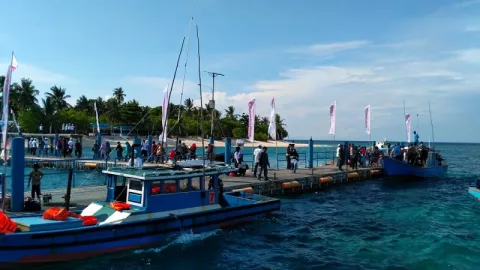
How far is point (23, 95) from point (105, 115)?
77.2 ft

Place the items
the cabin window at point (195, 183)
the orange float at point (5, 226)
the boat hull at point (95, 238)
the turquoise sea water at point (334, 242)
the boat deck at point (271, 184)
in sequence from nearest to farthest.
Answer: the orange float at point (5, 226) → the boat hull at point (95, 238) → the turquoise sea water at point (334, 242) → the cabin window at point (195, 183) → the boat deck at point (271, 184)

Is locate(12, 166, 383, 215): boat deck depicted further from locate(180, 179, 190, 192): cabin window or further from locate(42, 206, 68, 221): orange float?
locate(42, 206, 68, 221): orange float

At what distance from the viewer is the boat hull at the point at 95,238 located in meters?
11.0

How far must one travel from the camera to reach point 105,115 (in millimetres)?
95438

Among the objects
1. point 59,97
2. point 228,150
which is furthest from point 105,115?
point 228,150

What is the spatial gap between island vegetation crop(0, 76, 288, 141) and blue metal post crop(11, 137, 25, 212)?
34765mm

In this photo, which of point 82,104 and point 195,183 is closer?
A: point 195,183

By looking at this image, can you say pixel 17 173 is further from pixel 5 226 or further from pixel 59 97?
pixel 59 97

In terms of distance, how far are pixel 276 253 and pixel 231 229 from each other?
3022mm

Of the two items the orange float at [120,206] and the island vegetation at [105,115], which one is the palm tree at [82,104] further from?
the orange float at [120,206]

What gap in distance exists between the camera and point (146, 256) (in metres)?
12.8

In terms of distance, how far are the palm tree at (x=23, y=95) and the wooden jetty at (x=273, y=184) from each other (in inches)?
2439

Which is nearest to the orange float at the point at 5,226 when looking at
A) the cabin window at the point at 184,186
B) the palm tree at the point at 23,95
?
the cabin window at the point at 184,186

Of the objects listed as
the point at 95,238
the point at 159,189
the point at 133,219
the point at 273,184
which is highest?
the point at 159,189
